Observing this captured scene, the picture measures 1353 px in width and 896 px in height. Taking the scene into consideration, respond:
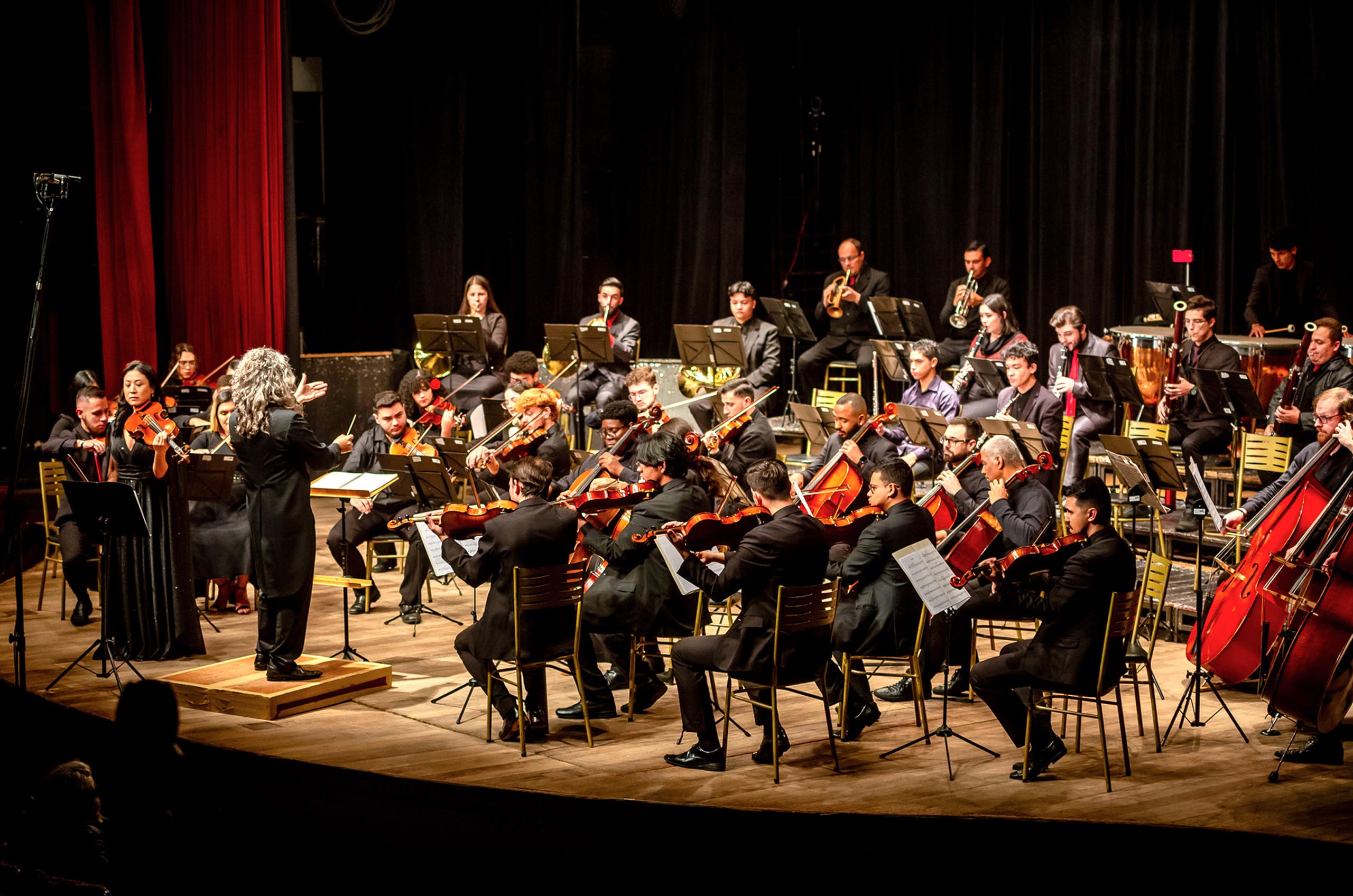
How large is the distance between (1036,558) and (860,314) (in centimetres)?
650

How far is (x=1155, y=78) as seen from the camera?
1132 cm

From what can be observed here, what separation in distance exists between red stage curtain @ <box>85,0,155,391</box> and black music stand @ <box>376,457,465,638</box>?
12.2 ft

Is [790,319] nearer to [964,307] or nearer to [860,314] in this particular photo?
[860,314]

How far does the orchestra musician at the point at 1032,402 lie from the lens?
865 centimetres

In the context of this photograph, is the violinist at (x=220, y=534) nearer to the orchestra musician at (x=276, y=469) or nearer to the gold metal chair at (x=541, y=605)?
the orchestra musician at (x=276, y=469)

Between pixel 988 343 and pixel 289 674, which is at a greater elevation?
pixel 988 343

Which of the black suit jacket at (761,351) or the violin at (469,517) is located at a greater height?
the black suit jacket at (761,351)

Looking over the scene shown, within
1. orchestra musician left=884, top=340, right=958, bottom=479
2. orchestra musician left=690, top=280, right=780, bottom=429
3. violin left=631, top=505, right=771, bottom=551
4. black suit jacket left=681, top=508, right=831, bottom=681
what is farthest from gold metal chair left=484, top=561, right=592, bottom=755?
orchestra musician left=690, top=280, right=780, bottom=429

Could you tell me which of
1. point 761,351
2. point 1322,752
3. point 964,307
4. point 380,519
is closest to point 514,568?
point 380,519

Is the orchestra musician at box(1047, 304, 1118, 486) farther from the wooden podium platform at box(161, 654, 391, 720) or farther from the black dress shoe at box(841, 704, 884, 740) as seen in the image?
the wooden podium platform at box(161, 654, 391, 720)

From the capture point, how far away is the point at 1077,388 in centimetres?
941

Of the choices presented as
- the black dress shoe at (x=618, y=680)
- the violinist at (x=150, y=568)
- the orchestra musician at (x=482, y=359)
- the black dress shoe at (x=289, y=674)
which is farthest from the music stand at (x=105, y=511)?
the orchestra musician at (x=482, y=359)

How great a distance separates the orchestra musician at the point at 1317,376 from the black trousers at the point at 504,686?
4901mm

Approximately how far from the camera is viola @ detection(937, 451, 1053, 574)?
20.6 ft
